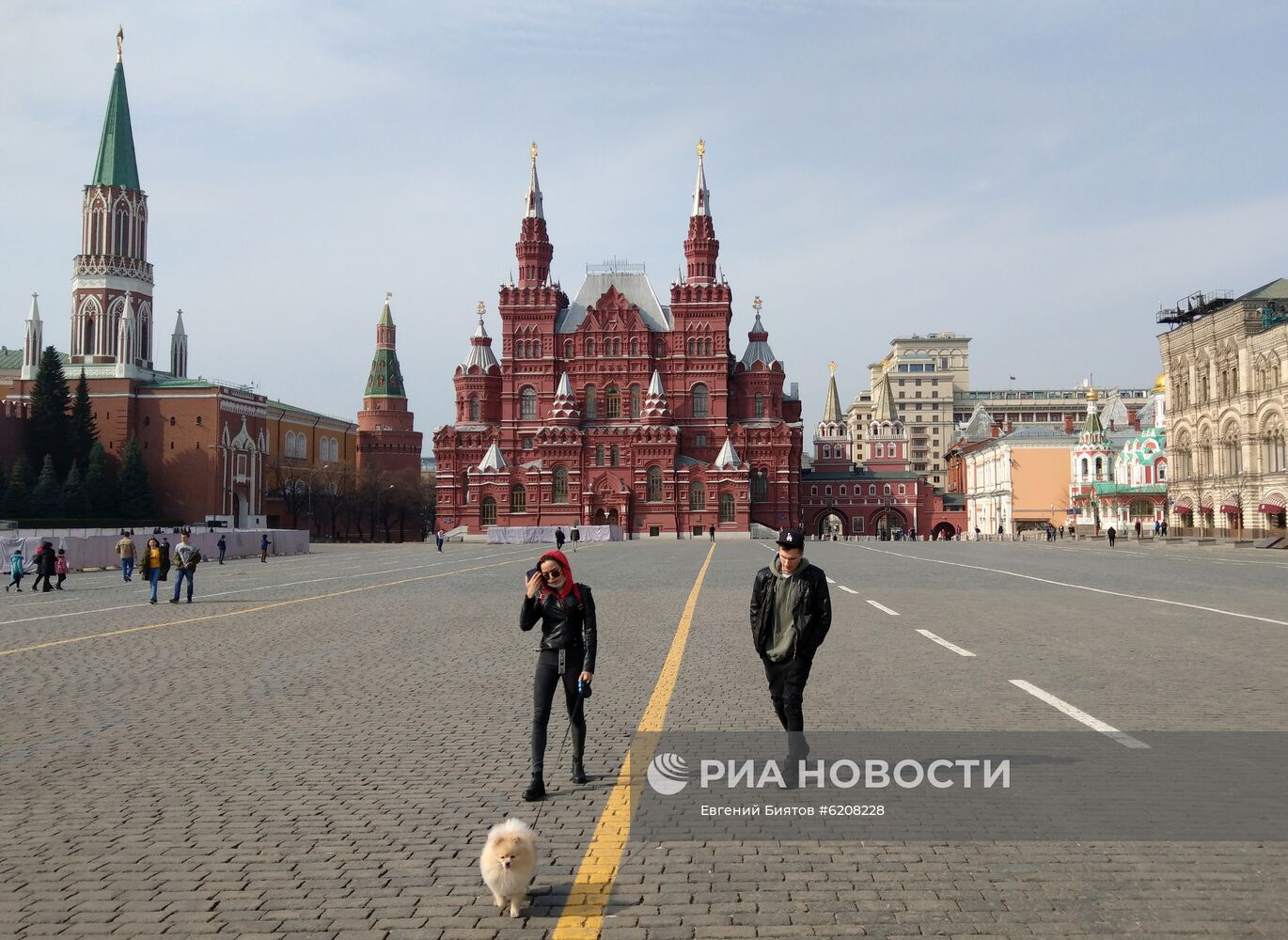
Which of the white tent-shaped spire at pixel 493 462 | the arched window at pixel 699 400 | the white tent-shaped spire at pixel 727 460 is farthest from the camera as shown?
the arched window at pixel 699 400

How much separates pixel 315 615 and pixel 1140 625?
1286 cm

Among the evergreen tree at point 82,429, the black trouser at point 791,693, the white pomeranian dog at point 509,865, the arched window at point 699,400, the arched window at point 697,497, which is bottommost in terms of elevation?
the white pomeranian dog at point 509,865

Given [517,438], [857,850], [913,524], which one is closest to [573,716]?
[857,850]

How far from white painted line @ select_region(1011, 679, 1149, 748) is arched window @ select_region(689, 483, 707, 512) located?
8051 cm

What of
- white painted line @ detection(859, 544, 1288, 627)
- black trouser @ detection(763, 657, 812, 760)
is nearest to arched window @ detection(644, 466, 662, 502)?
white painted line @ detection(859, 544, 1288, 627)

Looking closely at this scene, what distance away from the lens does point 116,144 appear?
9488 cm

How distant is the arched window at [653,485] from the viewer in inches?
3595

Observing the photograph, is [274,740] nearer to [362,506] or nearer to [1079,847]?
[1079,847]

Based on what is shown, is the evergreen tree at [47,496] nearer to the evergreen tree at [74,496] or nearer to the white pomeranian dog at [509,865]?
the evergreen tree at [74,496]

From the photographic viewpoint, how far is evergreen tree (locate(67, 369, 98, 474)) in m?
85.4

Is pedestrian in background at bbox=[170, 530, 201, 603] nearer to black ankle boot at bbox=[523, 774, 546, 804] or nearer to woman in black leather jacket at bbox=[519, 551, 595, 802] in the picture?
woman in black leather jacket at bbox=[519, 551, 595, 802]

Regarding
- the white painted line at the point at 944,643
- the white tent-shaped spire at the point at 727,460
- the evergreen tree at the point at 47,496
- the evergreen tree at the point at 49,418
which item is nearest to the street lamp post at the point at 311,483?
the evergreen tree at the point at 49,418

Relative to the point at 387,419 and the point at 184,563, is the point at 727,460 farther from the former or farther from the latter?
the point at 184,563

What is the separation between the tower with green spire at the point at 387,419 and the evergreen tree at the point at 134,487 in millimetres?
35849
